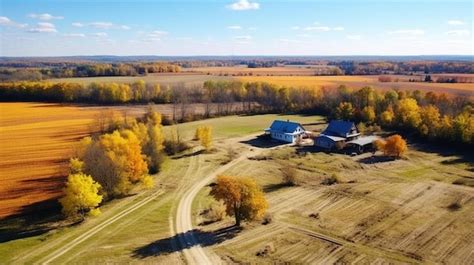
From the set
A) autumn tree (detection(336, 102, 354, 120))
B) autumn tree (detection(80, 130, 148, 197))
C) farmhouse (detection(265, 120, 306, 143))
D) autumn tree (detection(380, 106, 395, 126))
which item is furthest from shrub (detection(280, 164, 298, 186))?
autumn tree (detection(336, 102, 354, 120))

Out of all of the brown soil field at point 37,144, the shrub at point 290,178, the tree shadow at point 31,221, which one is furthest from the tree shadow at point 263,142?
the tree shadow at point 31,221

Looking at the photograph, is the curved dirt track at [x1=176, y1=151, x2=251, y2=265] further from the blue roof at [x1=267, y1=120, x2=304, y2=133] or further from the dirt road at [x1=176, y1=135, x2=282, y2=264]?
the blue roof at [x1=267, y1=120, x2=304, y2=133]

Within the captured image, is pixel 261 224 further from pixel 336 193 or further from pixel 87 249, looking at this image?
pixel 87 249

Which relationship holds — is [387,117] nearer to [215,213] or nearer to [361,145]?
[361,145]

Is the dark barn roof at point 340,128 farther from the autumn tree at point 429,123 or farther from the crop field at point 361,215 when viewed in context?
the autumn tree at point 429,123

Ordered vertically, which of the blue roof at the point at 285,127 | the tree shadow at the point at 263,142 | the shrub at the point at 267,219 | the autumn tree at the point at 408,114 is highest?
the autumn tree at the point at 408,114
